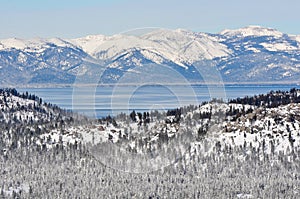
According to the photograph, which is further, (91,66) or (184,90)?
(91,66)

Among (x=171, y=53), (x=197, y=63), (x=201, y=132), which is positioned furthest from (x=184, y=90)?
(x=201, y=132)

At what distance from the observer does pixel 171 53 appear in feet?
229

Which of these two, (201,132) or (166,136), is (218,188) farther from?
(201,132)

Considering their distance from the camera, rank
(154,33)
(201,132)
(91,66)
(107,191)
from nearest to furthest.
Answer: (154,33)
(91,66)
(201,132)
(107,191)

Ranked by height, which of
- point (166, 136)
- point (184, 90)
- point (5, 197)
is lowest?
point (5, 197)

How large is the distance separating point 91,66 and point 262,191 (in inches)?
5167

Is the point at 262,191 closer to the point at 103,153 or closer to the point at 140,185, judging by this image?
the point at 140,185

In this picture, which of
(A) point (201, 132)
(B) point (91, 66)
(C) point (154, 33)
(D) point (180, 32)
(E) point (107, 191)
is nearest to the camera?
(C) point (154, 33)

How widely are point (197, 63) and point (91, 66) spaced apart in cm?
1509

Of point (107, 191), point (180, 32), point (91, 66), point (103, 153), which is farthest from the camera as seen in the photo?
point (107, 191)

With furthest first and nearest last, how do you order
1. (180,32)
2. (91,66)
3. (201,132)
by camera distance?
(201,132) < (91,66) < (180,32)

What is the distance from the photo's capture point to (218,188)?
196625mm

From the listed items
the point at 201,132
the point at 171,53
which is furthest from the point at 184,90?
the point at 201,132

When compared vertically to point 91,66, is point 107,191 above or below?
below
